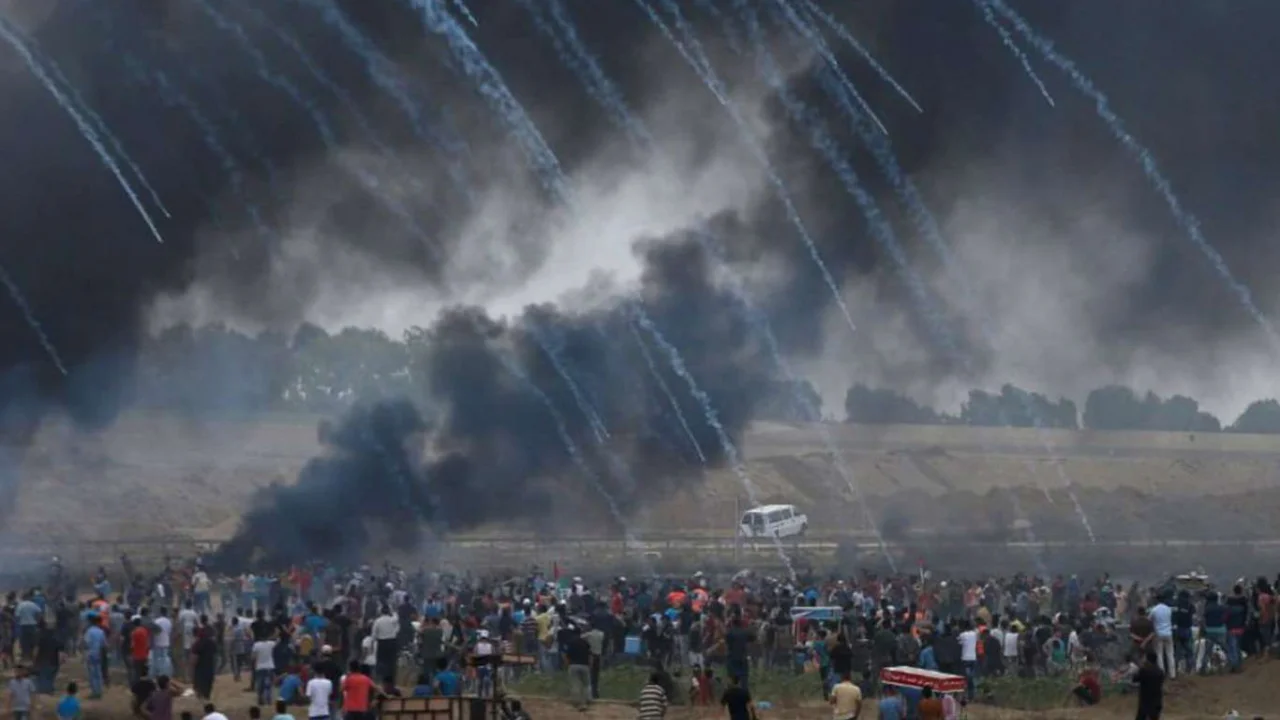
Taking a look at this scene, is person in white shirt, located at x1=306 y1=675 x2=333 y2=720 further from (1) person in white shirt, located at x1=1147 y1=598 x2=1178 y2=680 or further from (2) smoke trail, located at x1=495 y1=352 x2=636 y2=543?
(2) smoke trail, located at x1=495 y1=352 x2=636 y2=543

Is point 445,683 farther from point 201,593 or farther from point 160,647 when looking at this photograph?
point 201,593

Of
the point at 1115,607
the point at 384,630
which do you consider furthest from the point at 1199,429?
the point at 384,630

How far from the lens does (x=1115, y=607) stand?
32594 millimetres

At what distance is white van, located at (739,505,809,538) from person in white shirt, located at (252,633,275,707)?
31.2 m

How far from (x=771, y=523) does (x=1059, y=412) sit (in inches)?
1091

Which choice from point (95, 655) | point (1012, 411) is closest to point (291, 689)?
point (95, 655)

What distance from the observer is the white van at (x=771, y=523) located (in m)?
56.0

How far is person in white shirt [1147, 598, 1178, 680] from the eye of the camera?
84.0 ft

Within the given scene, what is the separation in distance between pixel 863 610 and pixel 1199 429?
207 feet

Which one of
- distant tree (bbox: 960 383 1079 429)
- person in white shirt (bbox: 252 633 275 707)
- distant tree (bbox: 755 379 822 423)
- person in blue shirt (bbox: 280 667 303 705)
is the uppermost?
distant tree (bbox: 960 383 1079 429)

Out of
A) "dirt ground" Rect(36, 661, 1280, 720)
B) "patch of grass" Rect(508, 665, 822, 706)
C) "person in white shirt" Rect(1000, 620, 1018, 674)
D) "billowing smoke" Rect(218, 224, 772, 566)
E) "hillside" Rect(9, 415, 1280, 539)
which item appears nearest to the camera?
"dirt ground" Rect(36, 661, 1280, 720)

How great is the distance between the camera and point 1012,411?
92312 millimetres

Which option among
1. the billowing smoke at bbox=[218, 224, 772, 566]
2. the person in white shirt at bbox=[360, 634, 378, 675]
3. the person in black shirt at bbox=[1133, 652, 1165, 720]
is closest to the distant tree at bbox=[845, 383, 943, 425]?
the billowing smoke at bbox=[218, 224, 772, 566]

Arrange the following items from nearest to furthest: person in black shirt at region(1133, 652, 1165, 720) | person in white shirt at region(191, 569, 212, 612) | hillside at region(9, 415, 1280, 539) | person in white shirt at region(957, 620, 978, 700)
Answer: person in black shirt at region(1133, 652, 1165, 720)
person in white shirt at region(957, 620, 978, 700)
person in white shirt at region(191, 569, 212, 612)
hillside at region(9, 415, 1280, 539)
